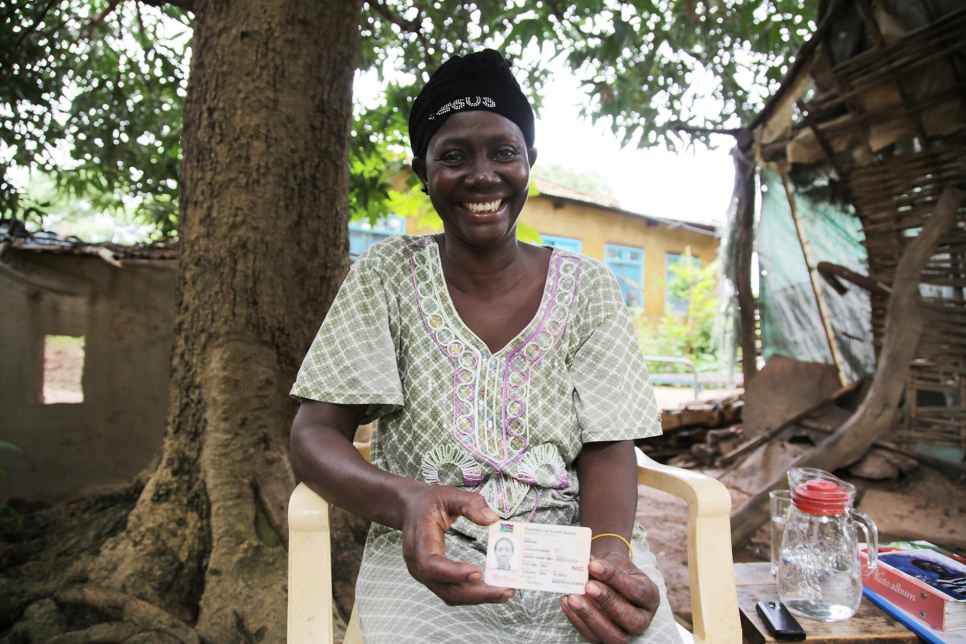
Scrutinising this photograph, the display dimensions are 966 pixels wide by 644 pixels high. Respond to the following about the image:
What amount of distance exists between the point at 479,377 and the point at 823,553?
1.14 meters

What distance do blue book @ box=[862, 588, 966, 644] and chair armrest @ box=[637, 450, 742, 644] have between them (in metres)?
0.53

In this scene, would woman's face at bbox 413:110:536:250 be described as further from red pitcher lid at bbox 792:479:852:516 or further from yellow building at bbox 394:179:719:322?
yellow building at bbox 394:179:719:322

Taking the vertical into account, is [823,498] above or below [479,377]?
below

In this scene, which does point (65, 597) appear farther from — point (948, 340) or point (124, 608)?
point (948, 340)

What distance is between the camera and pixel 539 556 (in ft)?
3.43

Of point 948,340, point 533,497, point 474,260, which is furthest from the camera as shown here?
point 948,340

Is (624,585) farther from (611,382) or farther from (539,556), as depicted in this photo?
(611,382)

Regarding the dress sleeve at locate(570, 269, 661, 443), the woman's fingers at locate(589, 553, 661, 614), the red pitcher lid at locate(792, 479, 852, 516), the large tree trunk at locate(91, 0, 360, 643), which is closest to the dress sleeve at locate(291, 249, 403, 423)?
the dress sleeve at locate(570, 269, 661, 443)

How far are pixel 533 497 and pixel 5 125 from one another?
4.31m

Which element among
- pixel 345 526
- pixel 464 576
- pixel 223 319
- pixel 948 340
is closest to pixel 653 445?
pixel 948 340

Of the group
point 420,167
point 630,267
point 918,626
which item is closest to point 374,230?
point 630,267

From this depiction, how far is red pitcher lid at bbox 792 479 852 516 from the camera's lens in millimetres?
1688

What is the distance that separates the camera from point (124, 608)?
198cm

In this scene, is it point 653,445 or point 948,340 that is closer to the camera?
point 948,340
